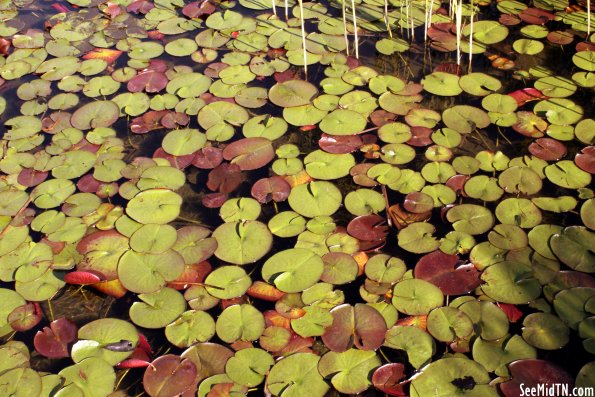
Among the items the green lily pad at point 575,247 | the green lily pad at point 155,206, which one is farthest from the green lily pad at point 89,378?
the green lily pad at point 575,247

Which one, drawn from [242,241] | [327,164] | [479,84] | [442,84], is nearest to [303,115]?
[327,164]

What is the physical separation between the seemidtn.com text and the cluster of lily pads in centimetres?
4

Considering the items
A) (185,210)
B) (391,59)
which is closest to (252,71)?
(391,59)

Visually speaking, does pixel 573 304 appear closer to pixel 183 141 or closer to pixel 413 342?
pixel 413 342

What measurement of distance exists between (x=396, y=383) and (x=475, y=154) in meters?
1.85

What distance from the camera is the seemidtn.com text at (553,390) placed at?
269 centimetres

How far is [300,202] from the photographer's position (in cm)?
371

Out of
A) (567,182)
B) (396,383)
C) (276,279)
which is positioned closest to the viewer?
(396,383)

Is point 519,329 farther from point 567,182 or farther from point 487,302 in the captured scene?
point 567,182

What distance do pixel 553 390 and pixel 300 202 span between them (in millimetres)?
1801

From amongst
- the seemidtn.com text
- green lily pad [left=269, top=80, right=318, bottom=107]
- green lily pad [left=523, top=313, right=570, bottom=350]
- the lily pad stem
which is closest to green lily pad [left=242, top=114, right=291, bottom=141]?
green lily pad [left=269, top=80, right=318, bottom=107]

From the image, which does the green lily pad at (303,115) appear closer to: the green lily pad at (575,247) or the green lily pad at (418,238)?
the green lily pad at (418,238)

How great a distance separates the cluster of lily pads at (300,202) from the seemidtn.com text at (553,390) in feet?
0.12

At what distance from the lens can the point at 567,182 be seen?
368 cm
